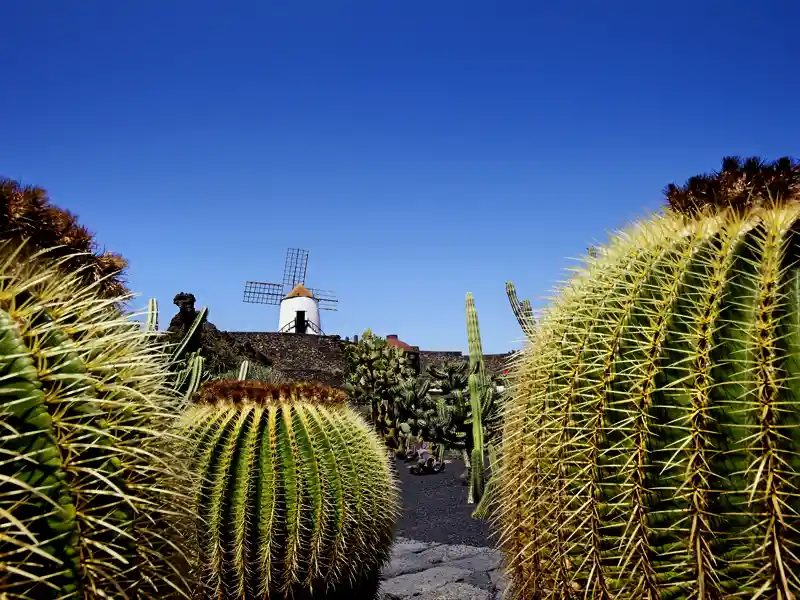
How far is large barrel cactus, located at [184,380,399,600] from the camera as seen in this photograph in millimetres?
3238

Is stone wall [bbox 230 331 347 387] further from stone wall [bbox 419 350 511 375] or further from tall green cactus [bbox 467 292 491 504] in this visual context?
tall green cactus [bbox 467 292 491 504]

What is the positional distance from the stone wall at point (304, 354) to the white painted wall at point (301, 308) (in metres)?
10.9

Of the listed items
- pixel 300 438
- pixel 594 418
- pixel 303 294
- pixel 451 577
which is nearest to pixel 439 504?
pixel 451 577

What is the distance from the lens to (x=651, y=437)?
1865mm

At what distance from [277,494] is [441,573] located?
2.22m

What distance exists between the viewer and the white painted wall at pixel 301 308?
39406 millimetres

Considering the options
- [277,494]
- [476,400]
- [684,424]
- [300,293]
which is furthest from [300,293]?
[684,424]

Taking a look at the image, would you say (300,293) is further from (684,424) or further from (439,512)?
(684,424)

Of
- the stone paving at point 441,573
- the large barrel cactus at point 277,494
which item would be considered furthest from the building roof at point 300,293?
the large barrel cactus at point 277,494

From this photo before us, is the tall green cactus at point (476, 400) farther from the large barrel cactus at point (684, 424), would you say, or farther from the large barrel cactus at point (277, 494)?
the large barrel cactus at point (684, 424)

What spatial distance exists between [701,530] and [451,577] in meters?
3.43

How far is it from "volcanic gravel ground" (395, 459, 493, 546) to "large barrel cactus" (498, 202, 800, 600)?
3.53m

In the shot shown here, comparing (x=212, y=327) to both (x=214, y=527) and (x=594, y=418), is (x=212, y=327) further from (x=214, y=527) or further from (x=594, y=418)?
(x=594, y=418)

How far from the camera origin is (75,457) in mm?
1432
